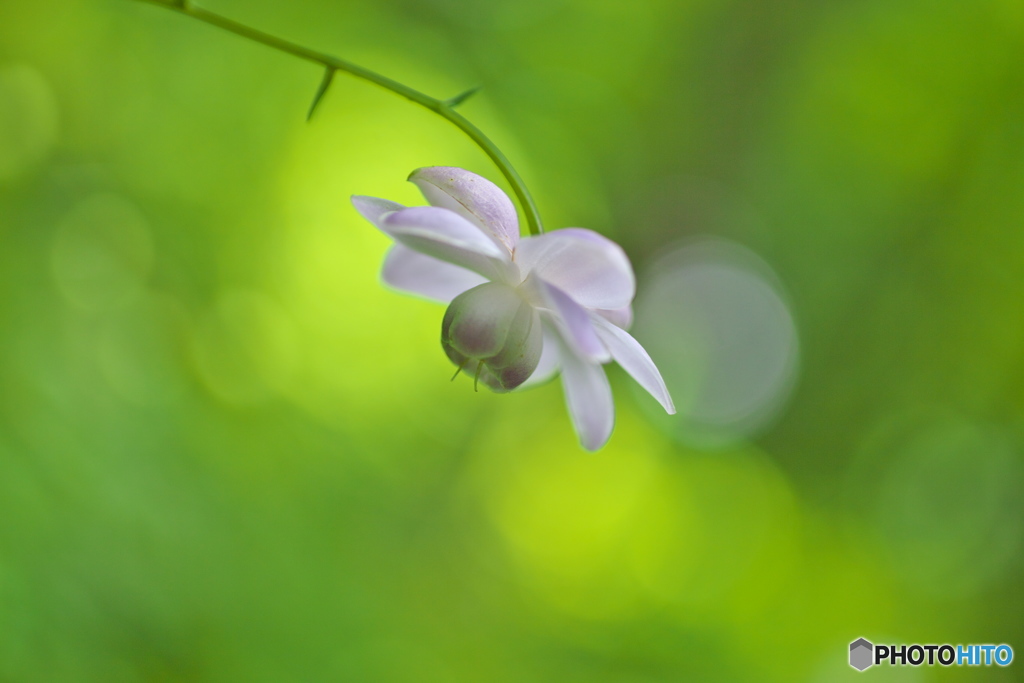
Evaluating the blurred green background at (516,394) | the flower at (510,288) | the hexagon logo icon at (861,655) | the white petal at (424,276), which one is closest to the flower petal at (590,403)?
the flower at (510,288)

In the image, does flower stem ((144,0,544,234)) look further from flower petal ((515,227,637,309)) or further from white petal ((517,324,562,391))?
white petal ((517,324,562,391))

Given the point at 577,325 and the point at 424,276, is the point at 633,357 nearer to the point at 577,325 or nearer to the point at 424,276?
the point at 577,325

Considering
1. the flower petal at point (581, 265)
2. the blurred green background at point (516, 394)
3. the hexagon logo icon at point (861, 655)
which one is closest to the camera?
the flower petal at point (581, 265)

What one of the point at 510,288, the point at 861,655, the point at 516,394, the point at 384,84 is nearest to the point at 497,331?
the point at 510,288

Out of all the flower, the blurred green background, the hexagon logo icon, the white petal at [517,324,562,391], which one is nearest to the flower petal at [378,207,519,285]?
the flower

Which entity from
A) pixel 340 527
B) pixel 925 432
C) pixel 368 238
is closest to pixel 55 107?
pixel 368 238

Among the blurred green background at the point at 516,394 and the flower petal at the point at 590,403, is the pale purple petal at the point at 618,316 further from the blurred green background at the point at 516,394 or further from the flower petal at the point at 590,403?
the blurred green background at the point at 516,394
